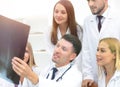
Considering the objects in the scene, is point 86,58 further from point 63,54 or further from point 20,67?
point 20,67

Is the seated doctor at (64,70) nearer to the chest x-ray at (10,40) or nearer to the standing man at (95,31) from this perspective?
the standing man at (95,31)

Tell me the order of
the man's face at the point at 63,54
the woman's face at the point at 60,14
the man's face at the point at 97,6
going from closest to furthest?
the man's face at the point at 63,54, the man's face at the point at 97,6, the woman's face at the point at 60,14

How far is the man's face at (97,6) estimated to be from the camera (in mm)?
1603

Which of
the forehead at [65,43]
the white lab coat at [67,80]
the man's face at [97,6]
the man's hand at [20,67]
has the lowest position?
the white lab coat at [67,80]

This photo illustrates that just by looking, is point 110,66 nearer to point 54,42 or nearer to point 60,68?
point 60,68

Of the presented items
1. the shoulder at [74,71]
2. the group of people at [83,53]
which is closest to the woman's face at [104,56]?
the group of people at [83,53]

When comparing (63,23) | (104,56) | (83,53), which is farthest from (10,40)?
(63,23)

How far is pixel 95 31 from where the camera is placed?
169 cm

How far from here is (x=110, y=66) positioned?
4.77 feet

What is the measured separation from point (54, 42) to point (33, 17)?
0.92 metres

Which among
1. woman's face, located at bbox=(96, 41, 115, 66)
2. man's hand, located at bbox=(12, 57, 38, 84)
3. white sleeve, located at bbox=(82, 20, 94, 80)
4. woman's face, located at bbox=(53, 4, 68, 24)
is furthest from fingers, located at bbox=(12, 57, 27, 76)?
woman's face, located at bbox=(53, 4, 68, 24)

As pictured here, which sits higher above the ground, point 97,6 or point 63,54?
point 97,6

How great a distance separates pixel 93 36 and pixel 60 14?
304 mm

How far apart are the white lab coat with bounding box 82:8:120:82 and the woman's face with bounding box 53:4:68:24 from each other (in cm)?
18
